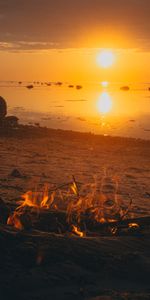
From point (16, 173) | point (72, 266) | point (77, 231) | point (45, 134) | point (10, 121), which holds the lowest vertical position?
point (72, 266)

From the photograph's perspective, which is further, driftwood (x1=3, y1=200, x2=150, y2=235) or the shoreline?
the shoreline

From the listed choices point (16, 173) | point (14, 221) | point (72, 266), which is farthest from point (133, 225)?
point (16, 173)

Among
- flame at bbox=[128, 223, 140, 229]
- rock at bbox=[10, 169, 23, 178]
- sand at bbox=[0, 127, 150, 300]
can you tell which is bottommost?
sand at bbox=[0, 127, 150, 300]

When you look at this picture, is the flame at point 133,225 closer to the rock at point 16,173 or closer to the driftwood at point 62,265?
the driftwood at point 62,265

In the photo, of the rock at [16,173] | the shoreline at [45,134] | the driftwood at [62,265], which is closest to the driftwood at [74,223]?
the driftwood at [62,265]

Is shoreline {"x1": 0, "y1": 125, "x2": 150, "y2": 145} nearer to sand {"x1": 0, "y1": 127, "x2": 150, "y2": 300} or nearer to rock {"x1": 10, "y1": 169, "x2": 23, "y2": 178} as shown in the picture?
rock {"x1": 10, "y1": 169, "x2": 23, "y2": 178}

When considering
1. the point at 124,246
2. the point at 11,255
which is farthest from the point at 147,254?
the point at 11,255

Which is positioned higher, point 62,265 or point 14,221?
point 14,221

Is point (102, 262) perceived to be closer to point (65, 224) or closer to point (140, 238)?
point (140, 238)

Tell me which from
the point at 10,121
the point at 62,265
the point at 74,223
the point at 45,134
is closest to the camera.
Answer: the point at 62,265

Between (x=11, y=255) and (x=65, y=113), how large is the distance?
24.6m

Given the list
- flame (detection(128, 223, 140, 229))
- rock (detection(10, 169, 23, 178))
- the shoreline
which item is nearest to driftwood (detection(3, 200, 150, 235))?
flame (detection(128, 223, 140, 229))

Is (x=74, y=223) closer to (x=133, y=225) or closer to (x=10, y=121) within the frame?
(x=133, y=225)

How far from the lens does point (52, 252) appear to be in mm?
3793
